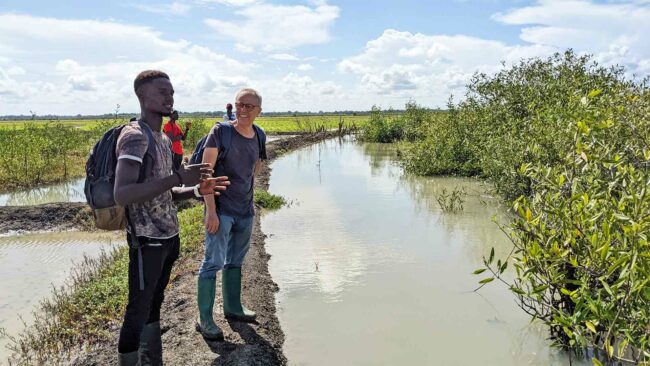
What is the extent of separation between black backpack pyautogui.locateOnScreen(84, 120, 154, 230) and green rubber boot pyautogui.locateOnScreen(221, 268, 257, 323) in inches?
64.5

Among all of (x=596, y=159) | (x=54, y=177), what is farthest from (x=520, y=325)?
(x=54, y=177)

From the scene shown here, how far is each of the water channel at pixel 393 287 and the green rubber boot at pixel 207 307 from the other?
2.58 feet

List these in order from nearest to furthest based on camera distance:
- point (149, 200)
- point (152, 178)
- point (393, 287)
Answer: point (149, 200) < point (152, 178) < point (393, 287)

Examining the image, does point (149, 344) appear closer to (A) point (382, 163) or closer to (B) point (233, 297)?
(B) point (233, 297)

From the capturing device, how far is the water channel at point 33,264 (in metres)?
5.78

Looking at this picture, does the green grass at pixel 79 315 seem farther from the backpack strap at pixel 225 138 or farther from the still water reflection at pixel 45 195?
the still water reflection at pixel 45 195

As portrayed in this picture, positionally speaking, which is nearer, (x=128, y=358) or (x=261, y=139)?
(x=128, y=358)

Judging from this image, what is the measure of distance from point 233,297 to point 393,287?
2497 mm

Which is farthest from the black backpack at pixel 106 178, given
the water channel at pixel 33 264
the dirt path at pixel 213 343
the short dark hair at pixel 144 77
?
the water channel at pixel 33 264

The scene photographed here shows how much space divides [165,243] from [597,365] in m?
2.42

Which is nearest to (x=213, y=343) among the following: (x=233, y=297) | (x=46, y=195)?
(x=233, y=297)

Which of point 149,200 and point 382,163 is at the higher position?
point 149,200

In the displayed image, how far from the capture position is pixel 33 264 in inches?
309

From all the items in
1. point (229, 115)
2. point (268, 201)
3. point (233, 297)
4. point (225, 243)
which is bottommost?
point (268, 201)
